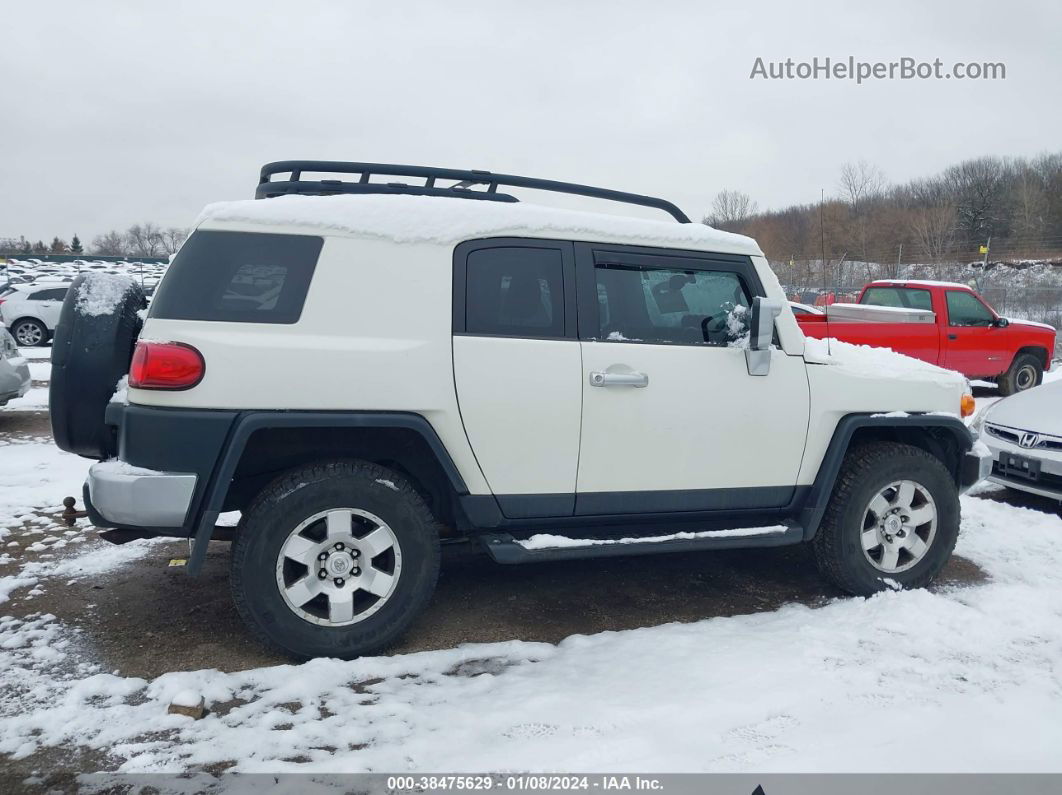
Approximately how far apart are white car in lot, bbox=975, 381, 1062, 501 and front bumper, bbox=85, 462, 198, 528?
577 cm

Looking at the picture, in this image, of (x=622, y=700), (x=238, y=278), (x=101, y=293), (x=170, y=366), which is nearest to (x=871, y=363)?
(x=622, y=700)

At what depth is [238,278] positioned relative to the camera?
3264 millimetres

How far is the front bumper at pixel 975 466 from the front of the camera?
171 inches

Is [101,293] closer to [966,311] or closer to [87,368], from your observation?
[87,368]

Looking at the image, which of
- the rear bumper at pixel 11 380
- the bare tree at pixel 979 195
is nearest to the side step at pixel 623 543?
the rear bumper at pixel 11 380

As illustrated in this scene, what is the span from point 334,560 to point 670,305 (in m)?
1.99

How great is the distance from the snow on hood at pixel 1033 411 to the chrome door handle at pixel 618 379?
4108 millimetres

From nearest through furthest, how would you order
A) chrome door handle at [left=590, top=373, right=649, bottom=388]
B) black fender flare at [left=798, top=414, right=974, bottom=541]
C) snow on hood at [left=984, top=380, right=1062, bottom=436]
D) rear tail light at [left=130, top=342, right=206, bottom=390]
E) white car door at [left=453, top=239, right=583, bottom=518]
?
rear tail light at [left=130, top=342, right=206, bottom=390] < white car door at [left=453, top=239, right=583, bottom=518] < chrome door handle at [left=590, top=373, right=649, bottom=388] < black fender flare at [left=798, top=414, right=974, bottom=541] < snow on hood at [left=984, top=380, right=1062, bottom=436]

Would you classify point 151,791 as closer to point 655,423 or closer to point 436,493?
point 436,493

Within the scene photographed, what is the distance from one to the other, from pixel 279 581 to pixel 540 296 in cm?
169

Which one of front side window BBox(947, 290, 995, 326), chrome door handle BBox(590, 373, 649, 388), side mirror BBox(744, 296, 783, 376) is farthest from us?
front side window BBox(947, 290, 995, 326)

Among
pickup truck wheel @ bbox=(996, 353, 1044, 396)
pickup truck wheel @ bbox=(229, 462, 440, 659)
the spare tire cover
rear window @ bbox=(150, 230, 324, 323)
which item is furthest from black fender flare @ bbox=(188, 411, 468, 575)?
pickup truck wheel @ bbox=(996, 353, 1044, 396)

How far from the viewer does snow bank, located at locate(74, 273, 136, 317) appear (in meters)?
3.43

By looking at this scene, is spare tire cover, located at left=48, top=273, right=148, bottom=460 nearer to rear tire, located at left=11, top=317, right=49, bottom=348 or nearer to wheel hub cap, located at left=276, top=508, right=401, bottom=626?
wheel hub cap, located at left=276, top=508, right=401, bottom=626
